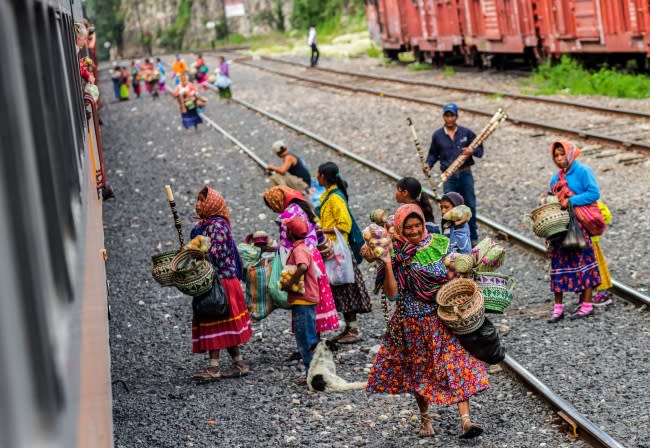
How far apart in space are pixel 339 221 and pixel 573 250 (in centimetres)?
178

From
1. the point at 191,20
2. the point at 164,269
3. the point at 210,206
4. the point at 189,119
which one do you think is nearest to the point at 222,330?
the point at 164,269

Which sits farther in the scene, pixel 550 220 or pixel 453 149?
pixel 453 149

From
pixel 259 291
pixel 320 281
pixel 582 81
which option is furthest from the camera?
pixel 582 81

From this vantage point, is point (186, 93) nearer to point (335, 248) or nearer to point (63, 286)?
point (335, 248)

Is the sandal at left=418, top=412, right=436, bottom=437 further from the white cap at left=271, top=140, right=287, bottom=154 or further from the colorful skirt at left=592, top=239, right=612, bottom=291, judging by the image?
the white cap at left=271, top=140, right=287, bottom=154

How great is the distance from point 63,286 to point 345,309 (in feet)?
17.5

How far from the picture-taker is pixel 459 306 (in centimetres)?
598

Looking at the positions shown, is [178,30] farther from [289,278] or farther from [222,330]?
[289,278]

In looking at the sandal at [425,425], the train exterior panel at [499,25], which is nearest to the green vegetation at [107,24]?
the train exterior panel at [499,25]

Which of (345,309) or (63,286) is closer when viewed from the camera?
(63,286)

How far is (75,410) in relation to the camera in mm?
3059

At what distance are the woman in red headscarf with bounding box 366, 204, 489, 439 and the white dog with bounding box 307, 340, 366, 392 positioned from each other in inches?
56.4

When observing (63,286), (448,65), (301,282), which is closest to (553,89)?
(448,65)

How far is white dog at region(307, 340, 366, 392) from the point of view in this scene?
7.66 m
